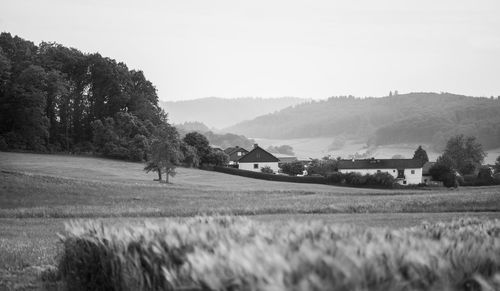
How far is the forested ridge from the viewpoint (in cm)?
9519

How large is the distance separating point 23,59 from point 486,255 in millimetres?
117234

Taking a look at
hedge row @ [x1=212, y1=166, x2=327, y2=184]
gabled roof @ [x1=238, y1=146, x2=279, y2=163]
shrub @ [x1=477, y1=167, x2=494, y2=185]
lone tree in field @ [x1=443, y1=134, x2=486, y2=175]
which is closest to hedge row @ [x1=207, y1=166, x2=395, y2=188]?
hedge row @ [x1=212, y1=166, x2=327, y2=184]

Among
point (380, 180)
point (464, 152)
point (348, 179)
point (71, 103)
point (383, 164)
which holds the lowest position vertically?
point (348, 179)

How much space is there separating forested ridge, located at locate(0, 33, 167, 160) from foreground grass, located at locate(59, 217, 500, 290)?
93669 millimetres

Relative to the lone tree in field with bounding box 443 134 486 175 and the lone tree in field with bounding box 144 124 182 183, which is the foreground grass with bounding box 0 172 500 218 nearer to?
the lone tree in field with bounding box 144 124 182 183

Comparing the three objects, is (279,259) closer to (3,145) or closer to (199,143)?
(3,145)

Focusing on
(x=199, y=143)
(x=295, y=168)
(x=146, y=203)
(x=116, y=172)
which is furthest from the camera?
(x=295, y=168)

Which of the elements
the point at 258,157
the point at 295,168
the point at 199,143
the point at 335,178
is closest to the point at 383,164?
the point at 295,168

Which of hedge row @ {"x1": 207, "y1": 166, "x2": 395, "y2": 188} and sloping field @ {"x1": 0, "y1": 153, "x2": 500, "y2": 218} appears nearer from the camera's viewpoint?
sloping field @ {"x1": 0, "y1": 153, "x2": 500, "y2": 218}

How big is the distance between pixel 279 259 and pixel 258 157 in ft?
424

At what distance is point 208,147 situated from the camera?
117 meters

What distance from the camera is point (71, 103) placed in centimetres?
11694

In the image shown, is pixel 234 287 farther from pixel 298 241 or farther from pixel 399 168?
pixel 399 168

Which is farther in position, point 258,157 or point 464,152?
point 464,152
